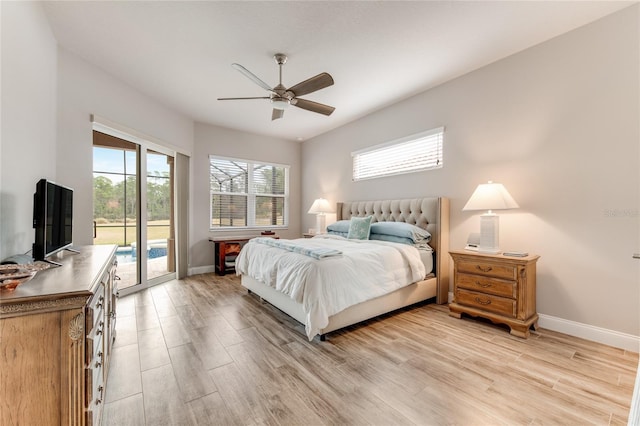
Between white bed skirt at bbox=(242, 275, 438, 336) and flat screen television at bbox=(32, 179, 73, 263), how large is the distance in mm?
1851

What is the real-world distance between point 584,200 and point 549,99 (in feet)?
3.46

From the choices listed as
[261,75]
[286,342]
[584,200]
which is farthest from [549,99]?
[286,342]

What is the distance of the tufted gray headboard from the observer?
3414 millimetres

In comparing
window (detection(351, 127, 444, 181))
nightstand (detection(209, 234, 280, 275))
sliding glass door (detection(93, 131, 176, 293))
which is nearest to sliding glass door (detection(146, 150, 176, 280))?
sliding glass door (detection(93, 131, 176, 293))

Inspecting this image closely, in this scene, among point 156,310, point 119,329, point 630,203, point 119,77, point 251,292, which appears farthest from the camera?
point 251,292

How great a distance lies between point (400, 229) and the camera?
3461mm

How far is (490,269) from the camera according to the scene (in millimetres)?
2682

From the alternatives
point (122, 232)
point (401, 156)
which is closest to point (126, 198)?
point (122, 232)

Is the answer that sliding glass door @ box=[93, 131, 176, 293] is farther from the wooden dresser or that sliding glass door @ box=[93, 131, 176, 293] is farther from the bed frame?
the wooden dresser

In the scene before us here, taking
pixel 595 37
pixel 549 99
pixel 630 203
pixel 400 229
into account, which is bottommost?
pixel 400 229

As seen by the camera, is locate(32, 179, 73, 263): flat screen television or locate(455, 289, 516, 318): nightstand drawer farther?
locate(455, 289, 516, 318): nightstand drawer

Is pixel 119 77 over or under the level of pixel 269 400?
over

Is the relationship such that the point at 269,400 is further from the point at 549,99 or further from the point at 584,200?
the point at 549,99

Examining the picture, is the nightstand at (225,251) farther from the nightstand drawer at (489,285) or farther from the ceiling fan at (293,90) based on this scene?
the nightstand drawer at (489,285)
